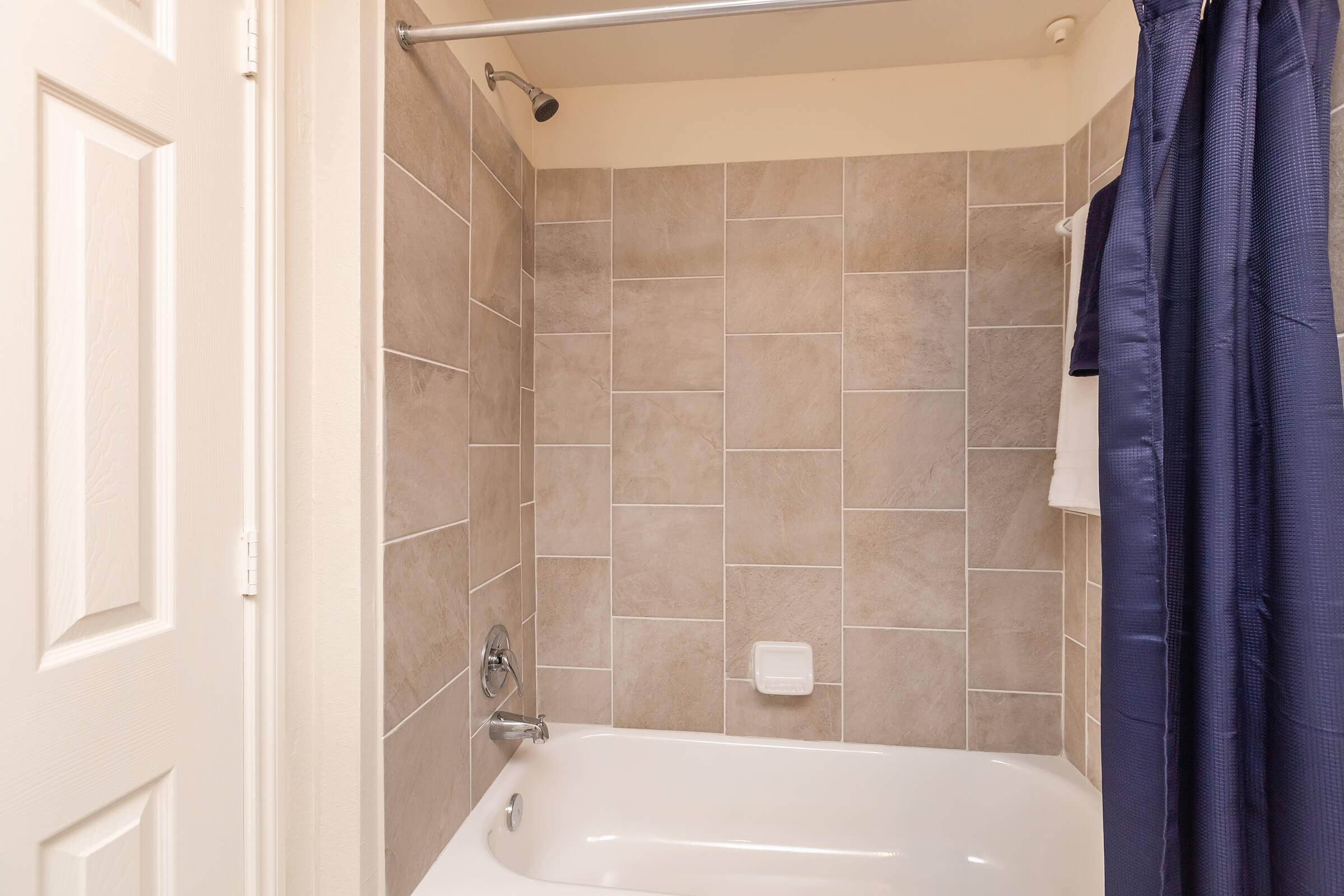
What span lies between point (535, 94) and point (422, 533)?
106 centimetres

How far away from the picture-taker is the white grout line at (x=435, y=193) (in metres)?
1.10

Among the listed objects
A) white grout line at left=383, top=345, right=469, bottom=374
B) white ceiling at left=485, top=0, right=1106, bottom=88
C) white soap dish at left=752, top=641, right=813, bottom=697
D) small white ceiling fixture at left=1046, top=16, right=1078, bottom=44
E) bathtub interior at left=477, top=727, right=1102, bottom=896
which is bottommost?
bathtub interior at left=477, top=727, right=1102, bottom=896

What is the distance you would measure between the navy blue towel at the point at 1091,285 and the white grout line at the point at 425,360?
131 centimetres

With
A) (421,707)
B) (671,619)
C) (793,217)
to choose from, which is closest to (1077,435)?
(793,217)

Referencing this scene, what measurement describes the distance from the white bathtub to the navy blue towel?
3.60 feet

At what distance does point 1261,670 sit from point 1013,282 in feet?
4.02

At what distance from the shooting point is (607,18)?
1.07m

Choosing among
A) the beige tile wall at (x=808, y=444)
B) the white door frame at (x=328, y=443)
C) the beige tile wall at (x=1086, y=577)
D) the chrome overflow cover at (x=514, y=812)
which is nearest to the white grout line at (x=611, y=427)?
the beige tile wall at (x=808, y=444)

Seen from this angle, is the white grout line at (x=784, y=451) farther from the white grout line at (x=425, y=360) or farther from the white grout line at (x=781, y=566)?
the white grout line at (x=425, y=360)

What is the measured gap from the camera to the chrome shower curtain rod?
1.01 meters

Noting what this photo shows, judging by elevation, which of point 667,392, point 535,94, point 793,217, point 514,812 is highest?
point 535,94

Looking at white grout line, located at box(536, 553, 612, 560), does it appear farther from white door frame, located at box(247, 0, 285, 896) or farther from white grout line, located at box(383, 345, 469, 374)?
white door frame, located at box(247, 0, 285, 896)

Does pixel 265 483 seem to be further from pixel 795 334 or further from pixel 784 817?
pixel 784 817

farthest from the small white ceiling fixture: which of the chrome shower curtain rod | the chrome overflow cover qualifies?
the chrome overflow cover
